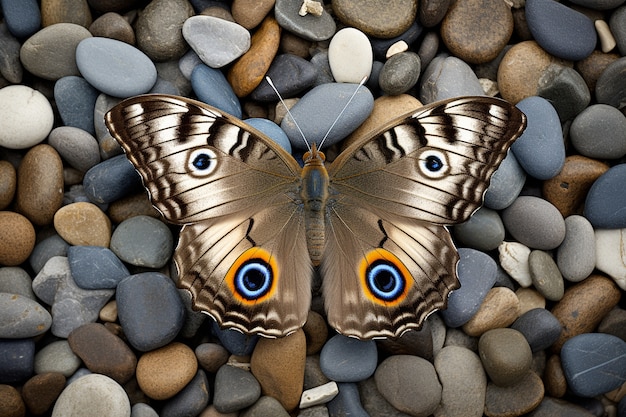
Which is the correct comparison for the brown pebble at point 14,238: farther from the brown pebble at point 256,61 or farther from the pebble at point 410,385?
the pebble at point 410,385

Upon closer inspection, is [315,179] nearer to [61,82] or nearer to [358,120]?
[358,120]

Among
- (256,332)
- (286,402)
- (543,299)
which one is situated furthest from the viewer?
(543,299)

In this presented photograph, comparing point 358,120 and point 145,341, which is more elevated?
point 358,120

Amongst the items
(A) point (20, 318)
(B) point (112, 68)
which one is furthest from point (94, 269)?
(B) point (112, 68)

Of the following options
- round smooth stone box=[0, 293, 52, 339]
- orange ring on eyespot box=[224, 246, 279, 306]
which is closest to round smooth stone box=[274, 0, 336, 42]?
orange ring on eyespot box=[224, 246, 279, 306]

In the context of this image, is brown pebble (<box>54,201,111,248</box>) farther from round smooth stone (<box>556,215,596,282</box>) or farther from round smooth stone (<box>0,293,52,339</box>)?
round smooth stone (<box>556,215,596,282</box>)

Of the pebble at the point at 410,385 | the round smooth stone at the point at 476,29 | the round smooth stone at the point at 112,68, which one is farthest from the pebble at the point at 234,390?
the round smooth stone at the point at 476,29

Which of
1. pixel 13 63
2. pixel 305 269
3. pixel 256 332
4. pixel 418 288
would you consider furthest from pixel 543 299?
pixel 13 63

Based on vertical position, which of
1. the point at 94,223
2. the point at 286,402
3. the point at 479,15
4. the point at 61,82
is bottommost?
the point at 286,402
